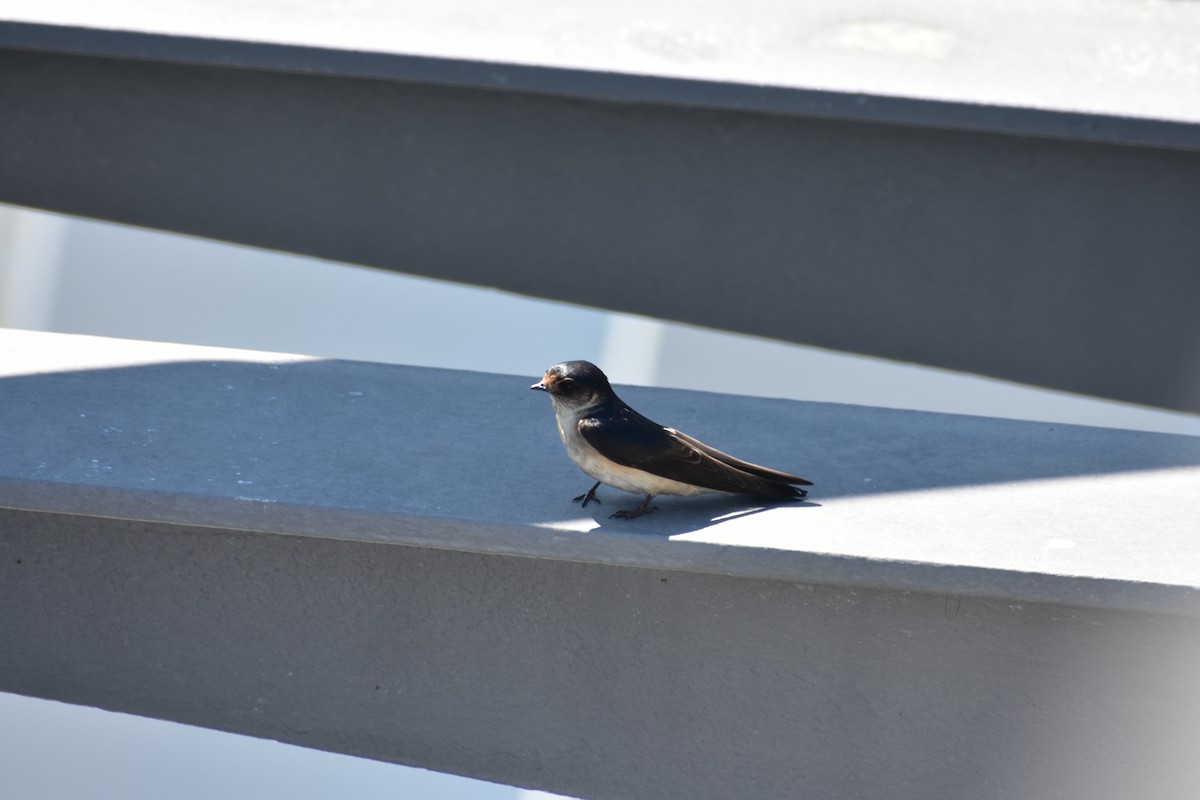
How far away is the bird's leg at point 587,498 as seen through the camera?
2049mm

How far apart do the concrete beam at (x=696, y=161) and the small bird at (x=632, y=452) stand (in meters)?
1.97

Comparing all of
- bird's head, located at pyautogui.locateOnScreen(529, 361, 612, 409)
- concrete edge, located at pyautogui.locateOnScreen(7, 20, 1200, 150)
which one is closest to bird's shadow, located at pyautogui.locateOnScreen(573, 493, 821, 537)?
bird's head, located at pyautogui.locateOnScreen(529, 361, 612, 409)

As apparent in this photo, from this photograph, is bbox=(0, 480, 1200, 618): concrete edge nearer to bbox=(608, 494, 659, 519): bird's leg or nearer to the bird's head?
bbox=(608, 494, 659, 519): bird's leg

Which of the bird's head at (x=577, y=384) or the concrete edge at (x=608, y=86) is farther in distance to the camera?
the concrete edge at (x=608, y=86)

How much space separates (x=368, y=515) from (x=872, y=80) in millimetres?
2528

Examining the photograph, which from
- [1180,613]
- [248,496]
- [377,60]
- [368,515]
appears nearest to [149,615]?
[248,496]

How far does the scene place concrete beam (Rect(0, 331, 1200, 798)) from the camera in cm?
190

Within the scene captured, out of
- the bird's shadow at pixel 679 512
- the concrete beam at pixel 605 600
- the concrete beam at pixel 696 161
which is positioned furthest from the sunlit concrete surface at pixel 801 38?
the bird's shadow at pixel 679 512

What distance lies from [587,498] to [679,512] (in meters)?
0.17

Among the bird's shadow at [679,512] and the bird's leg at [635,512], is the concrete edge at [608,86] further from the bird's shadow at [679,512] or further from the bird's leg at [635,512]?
the bird's leg at [635,512]

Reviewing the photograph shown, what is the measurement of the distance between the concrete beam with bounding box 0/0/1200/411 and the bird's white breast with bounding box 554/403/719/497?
6.66 ft

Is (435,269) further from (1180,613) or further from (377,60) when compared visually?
(1180,613)

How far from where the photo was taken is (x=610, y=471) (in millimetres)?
1936

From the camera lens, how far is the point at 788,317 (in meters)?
4.23
